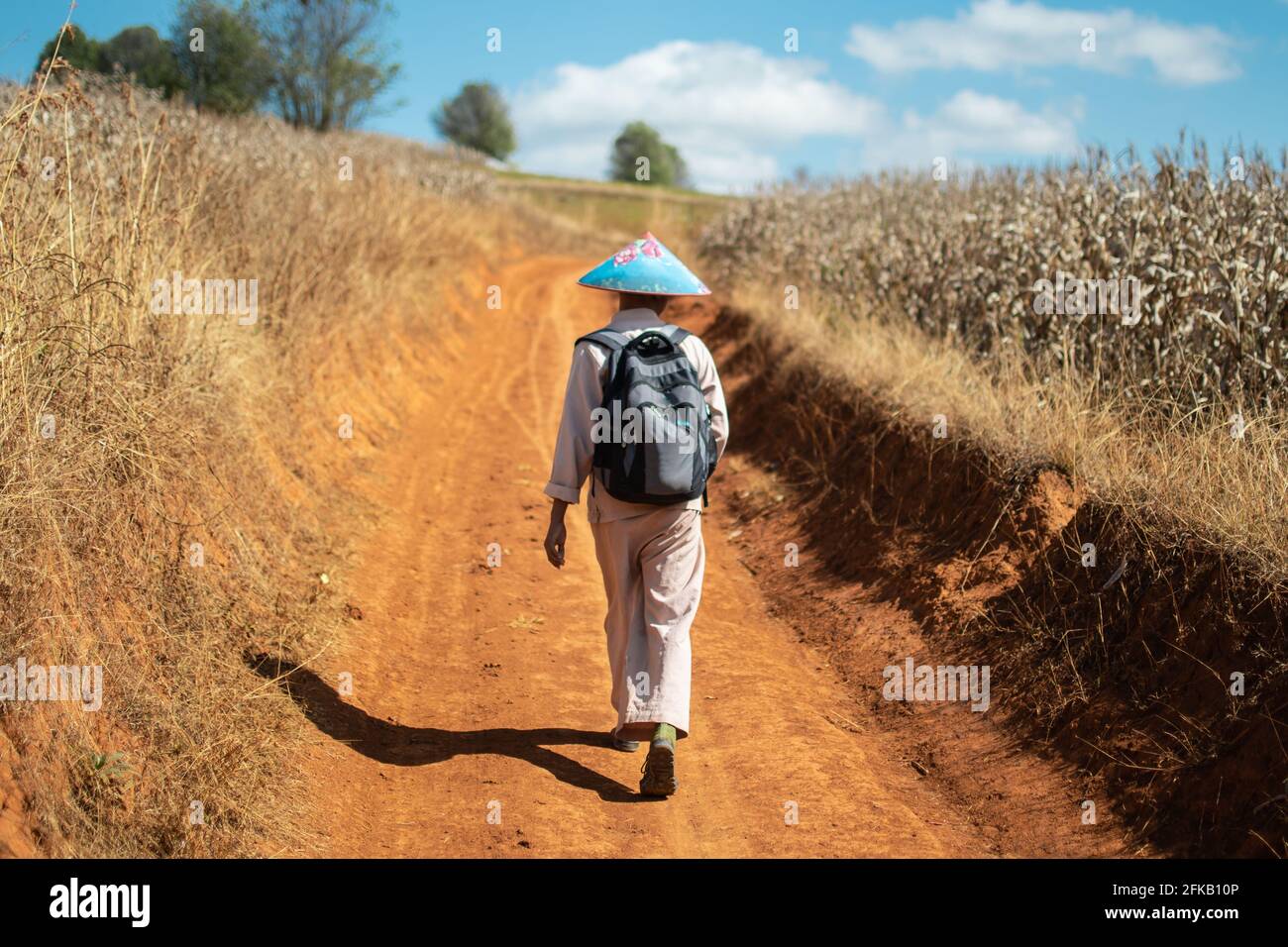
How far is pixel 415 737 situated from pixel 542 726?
61cm

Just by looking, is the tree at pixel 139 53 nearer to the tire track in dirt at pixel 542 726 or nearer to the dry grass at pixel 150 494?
the dry grass at pixel 150 494

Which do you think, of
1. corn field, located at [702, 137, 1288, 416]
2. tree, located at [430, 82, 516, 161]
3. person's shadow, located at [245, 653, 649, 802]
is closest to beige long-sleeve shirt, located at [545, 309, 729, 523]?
person's shadow, located at [245, 653, 649, 802]

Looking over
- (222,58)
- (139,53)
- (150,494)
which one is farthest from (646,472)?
(222,58)

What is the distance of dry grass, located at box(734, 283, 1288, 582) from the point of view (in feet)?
16.4

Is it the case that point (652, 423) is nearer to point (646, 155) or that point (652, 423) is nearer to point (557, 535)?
point (557, 535)

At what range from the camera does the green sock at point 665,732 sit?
187 inches

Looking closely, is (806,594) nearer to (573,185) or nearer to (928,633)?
(928,633)

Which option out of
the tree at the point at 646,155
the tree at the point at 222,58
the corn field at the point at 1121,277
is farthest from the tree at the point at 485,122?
the corn field at the point at 1121,277

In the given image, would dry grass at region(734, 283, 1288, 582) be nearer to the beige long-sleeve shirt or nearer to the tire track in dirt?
A: the tire track in dirt

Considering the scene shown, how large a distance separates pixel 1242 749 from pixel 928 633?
2.25 meters

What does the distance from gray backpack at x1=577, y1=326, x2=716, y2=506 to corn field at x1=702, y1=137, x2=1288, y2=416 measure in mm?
3422

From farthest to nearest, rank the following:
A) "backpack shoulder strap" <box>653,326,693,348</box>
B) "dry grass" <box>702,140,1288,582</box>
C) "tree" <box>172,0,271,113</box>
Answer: "tree" <box>172,0,271,113</box>, "dry grass" <box>702,140,1288,582</box>, "backpack shoulder strap" <box>653,326,693,348</box>

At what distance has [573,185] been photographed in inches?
2137
